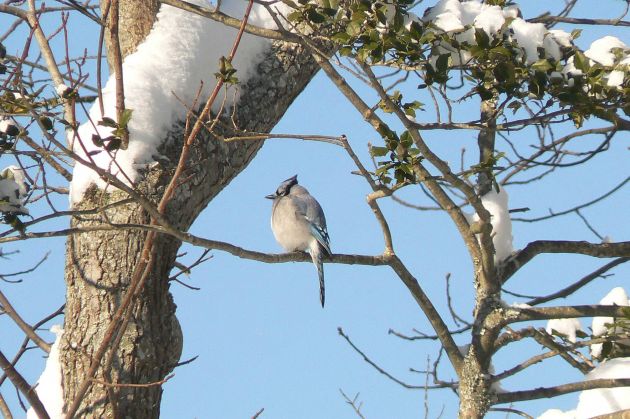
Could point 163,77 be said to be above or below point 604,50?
above

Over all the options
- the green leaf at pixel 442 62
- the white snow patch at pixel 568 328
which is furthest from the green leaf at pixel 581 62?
the white snow patch at pixel 568 328

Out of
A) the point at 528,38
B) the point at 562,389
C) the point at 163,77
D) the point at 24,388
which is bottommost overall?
the point at 562,389

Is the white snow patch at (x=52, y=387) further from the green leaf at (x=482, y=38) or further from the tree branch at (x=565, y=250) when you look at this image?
the green leaf at (x=482, y=38)

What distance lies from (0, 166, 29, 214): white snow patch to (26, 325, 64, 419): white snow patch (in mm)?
678

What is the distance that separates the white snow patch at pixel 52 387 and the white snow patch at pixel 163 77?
29.2 inches

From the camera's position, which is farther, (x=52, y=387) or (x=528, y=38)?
(x=52, y=387)

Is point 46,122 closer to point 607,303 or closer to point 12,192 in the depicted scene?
point 12,192

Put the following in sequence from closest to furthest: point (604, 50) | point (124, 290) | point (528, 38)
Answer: point (528, 38)
point (604, 50)
point (124, 290)

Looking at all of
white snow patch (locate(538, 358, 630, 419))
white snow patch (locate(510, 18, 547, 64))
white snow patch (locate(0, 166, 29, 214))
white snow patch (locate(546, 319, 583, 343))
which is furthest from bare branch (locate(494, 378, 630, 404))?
white snow patch (locate(0, 166, 29, 214))

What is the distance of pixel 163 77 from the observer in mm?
4363

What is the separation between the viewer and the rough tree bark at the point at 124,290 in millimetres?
3910

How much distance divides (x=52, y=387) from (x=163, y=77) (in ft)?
5.37

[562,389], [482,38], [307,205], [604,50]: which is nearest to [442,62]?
[482,38]

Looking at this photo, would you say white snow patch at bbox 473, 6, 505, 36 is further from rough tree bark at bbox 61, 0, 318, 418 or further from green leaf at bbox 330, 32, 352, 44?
rough tree bark at bbox 61, 0, 318, 418
